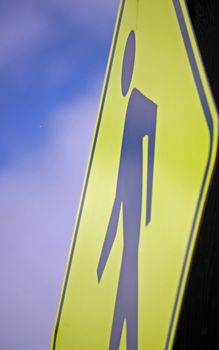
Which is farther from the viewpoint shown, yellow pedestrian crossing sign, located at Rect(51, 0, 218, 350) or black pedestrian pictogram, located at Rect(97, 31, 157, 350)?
black pedestrian pictogram, located at Rect(97, 31, 157, 350)

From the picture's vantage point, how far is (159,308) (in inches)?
A: 13.0

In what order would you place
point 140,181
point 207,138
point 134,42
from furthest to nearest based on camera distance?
point 134,42, point 140,181, point 207,138

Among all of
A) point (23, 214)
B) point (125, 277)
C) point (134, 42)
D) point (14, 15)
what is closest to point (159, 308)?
point (125, 277)

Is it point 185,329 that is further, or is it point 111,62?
point 111,62

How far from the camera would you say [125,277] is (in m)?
0.46

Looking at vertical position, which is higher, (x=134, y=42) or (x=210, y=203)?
(x=134, y=42)

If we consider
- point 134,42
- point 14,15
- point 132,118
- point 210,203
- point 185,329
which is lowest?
point 185,329

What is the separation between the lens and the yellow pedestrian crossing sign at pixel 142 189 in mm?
311

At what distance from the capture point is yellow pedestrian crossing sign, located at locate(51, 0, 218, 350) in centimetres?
31

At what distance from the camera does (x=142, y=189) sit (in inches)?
17.0

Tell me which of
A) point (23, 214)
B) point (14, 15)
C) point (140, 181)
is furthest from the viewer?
point (14, 15)

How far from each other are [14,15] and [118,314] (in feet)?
4.57

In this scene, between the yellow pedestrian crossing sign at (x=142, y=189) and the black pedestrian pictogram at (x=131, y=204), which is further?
the black pedestrian pictogram at (x=131, y=204)

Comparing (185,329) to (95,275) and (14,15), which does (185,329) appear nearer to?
(95,275)
